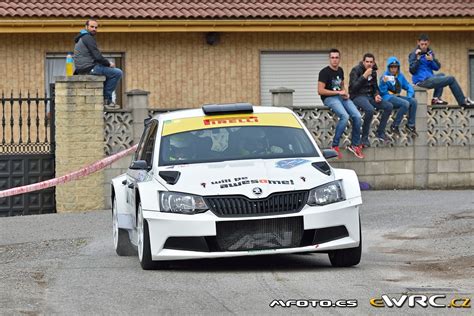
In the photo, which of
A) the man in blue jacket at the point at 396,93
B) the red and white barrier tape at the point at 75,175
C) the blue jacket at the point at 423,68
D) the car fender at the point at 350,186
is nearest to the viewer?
the car fender at the point at 350,186

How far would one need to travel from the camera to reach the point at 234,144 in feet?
43.7

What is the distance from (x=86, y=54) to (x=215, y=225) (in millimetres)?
9876

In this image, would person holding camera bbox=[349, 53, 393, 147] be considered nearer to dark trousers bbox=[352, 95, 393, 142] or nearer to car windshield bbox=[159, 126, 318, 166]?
dark trousers bbox=[352, 95, 393, 142]

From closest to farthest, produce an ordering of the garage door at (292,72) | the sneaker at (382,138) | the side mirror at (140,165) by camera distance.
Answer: the side mirror at (140,165) → the sneaker at (382,138) → the garage door at (292,72)

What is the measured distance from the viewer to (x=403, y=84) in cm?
2286

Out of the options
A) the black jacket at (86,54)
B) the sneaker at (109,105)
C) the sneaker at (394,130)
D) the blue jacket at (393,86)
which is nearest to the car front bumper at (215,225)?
the black jacket at (86,54)

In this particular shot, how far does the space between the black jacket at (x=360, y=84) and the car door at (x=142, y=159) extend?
318 inches

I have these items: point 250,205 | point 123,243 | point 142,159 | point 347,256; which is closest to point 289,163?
point 250,205

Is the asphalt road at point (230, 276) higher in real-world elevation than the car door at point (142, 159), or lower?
lower

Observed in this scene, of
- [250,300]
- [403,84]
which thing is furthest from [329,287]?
[403,84]

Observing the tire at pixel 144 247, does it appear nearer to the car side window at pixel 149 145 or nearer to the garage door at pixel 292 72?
the car side window at pixel 149 145

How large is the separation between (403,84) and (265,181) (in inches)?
436

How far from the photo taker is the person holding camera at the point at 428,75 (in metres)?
23.4

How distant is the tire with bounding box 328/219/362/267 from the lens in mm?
12418
